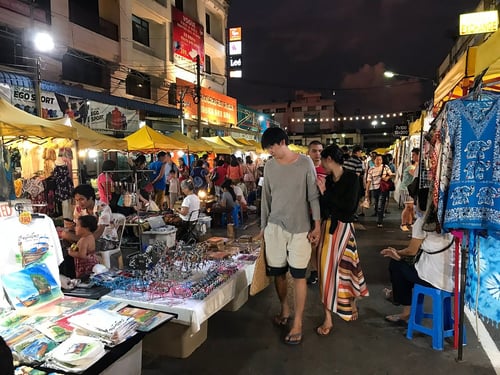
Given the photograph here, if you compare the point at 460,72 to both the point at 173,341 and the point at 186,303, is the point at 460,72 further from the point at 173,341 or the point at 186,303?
the point at 173,341

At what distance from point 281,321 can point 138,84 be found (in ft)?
50.6

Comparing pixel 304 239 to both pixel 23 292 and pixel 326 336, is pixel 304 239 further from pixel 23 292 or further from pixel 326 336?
pixel 23 292

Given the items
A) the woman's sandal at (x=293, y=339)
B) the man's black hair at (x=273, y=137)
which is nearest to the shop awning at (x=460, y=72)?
the man's black hair at (x=273, y=137)

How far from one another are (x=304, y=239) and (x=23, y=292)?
8.26 ft

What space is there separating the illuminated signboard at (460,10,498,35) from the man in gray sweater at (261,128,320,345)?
9897 mm

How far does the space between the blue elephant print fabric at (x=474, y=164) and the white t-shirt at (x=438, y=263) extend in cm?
43

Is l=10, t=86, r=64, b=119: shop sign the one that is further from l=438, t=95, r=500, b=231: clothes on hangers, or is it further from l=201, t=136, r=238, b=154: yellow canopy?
l=438, t=95, r=500, b=231: clothes on hangers

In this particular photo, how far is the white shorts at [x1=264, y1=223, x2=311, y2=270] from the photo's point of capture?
3686 mm

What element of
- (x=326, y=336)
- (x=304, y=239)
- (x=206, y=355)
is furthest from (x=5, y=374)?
(x=326, y=336)

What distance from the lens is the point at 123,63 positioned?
51.3ft

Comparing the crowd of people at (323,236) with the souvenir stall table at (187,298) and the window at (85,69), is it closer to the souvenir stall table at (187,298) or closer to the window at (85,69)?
the souvenir stall table at (187,298)

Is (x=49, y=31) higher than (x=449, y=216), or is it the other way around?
(x=49, y=31)

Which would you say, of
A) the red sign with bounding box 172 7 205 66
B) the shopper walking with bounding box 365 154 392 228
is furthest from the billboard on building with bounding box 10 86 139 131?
the shopper walking with bounding box 365 154 392 228

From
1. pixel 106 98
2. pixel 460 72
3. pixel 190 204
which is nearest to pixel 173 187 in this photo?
pixel 190 204
